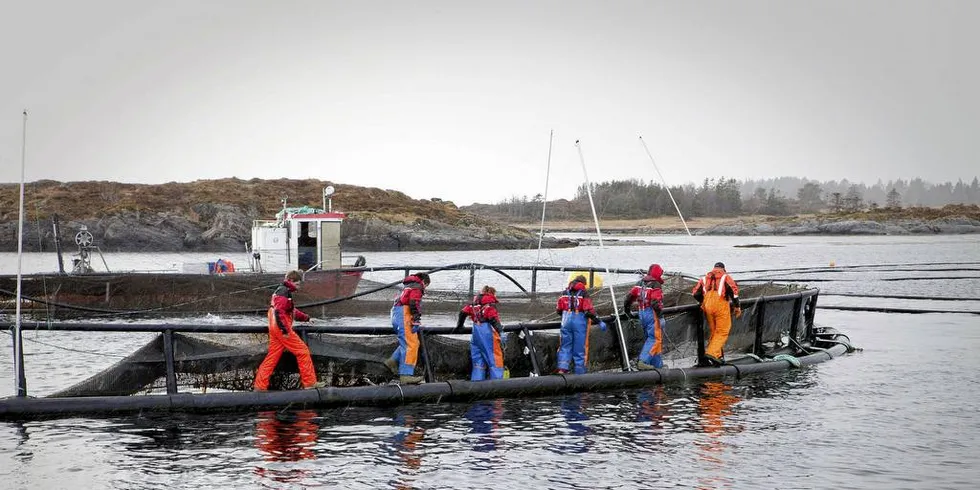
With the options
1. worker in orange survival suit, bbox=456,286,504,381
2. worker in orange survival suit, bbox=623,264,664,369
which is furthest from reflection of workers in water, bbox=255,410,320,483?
worker in orange survival suit, bbox=623,264,664,369

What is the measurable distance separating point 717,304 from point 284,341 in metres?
7.78

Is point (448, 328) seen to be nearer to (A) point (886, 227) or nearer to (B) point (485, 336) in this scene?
(B) point (485, 336)

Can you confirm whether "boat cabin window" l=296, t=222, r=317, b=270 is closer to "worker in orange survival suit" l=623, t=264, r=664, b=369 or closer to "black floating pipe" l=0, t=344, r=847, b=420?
"worker in orange survival suit" l=623, t=264, r=664, b=369

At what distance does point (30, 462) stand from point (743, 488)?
837 cm

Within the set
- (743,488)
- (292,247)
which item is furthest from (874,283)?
(743,488)

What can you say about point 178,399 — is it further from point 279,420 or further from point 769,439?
point 769,439

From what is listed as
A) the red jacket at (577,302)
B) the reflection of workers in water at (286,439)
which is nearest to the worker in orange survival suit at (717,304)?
the red jacket at (577,302)

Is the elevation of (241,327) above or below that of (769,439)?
above

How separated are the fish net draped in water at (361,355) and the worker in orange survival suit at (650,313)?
1.01 feet

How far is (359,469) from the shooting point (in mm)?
10727

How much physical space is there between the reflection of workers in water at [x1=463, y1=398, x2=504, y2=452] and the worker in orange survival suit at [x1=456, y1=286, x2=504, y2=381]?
1.69 ft

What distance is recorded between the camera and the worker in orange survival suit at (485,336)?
→ 14312 mm

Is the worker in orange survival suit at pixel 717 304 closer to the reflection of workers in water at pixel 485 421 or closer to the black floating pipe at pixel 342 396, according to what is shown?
the black floating pipe at pixel 342 396

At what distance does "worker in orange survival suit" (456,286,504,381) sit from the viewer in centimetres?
1431
